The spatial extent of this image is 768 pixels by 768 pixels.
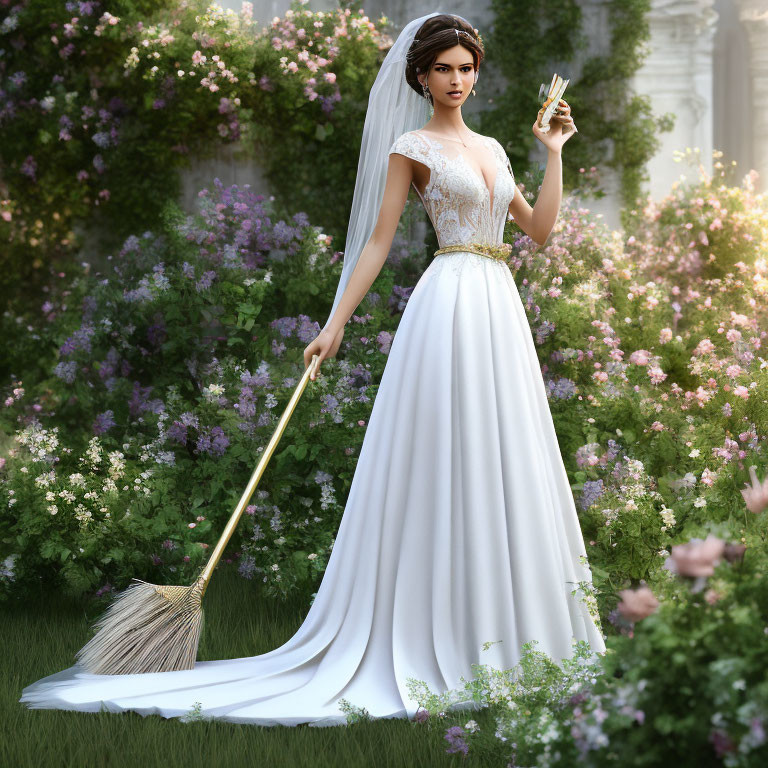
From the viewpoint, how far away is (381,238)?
3.43 meters

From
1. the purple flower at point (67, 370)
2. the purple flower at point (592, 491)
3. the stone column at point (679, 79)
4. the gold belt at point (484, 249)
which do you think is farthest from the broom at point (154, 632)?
the stone column at point (679, 79)

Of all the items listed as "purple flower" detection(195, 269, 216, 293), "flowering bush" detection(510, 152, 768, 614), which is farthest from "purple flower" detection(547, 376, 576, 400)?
"purple flower" detection(195, 269, 216, 293)

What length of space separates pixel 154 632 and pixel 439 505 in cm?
118

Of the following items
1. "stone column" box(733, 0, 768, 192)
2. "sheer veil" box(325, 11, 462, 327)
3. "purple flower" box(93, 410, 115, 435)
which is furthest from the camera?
"stone column" box(733, 0, 768, 192)

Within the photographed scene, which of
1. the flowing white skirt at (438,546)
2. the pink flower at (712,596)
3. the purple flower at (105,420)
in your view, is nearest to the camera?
the pink flower at (712,596)

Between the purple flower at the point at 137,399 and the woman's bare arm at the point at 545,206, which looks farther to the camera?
the purple flower at the point at 137,399

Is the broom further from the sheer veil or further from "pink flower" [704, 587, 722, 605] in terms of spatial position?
"pink flower" [704, 587, 722, 605]

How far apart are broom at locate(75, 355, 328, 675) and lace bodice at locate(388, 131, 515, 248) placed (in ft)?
2.28

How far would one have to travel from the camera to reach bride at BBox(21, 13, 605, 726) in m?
3.12

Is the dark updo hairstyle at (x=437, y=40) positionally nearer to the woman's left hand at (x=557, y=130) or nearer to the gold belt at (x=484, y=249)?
the woman's left hand at (x=557, y=130)

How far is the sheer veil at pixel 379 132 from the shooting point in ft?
11.6

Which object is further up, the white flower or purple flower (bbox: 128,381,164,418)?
purple flower (bbox: 128,381,164,418)

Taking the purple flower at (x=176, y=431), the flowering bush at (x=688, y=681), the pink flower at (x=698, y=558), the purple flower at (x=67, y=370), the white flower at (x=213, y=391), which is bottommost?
the flowering bush at (x=688, y=681)

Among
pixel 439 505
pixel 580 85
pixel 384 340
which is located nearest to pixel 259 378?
pixel 384 340
